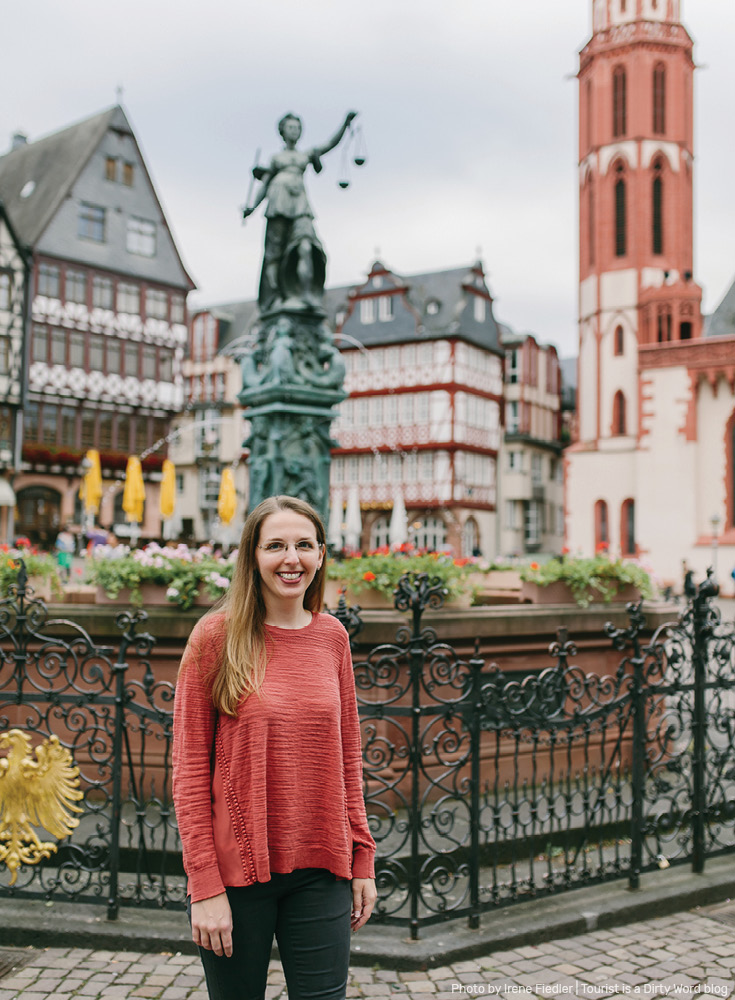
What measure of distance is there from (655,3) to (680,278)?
37.6ft

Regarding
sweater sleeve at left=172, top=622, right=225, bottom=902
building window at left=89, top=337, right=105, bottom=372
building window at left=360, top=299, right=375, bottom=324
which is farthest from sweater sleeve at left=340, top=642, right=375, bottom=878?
building window at left=360, top=299, right=375, bottom=324

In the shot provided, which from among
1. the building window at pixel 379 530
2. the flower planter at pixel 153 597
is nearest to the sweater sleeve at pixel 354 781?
the flower planter at pixel 153 597

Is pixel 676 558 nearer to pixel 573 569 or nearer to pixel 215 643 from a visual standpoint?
pixel 573 569

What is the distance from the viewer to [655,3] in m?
41.0

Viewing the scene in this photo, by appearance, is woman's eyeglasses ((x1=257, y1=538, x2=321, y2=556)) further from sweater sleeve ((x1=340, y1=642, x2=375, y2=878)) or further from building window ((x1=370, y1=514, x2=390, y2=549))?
building window ((x1=370, y1=514, x2=390, y2=549))

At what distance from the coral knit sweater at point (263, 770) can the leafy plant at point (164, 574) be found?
419cm

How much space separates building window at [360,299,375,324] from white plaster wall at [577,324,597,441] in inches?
448

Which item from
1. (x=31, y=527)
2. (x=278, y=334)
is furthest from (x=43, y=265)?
(x=278, y=334)

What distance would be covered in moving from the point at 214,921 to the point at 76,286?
132 feet

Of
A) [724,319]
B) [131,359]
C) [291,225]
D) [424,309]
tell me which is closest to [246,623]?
[291,225]

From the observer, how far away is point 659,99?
41344 millimetres

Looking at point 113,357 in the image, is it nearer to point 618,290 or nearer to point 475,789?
point 618,290

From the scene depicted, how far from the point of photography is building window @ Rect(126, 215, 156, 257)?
1640 inches

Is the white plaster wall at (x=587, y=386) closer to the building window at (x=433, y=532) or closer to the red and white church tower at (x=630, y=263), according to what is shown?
the red and white church tower at (x=630, y=263)
